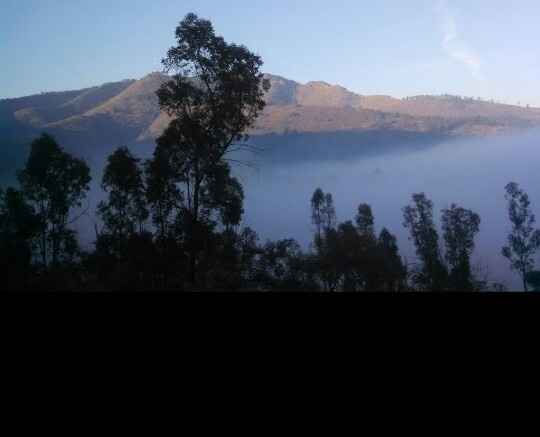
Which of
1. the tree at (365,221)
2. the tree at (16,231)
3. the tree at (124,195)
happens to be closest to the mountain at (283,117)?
the tree at (124,195)

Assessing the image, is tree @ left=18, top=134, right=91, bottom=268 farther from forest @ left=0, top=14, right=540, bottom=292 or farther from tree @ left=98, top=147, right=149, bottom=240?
tree @ left=98, top=147, right=149, bottom=240

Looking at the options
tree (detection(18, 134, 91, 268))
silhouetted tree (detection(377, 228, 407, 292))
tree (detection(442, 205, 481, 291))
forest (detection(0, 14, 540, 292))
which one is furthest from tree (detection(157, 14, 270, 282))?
tree (detection(442, 205, 481, 291))

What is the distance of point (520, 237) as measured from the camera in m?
5.10

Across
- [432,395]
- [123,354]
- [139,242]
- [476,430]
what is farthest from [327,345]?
[139,242]

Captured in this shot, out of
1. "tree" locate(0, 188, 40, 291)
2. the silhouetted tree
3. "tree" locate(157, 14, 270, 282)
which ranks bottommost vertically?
the silhouetted tree

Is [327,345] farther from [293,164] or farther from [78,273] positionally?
[293,164]

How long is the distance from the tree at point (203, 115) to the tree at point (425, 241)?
285 centimetres

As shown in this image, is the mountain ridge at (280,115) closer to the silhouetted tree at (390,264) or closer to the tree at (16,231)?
the tree at (16,231)

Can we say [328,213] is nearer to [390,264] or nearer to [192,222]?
[390,264]

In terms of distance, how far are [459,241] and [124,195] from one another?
15.9ft

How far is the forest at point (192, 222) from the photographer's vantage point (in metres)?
5.35

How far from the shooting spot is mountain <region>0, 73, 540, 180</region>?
18.9 ft

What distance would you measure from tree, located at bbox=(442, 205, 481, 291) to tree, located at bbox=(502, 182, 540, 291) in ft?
1.41

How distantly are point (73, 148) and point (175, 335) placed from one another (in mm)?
5240
